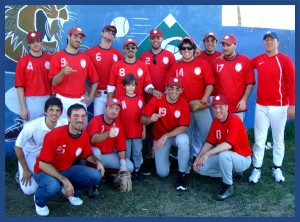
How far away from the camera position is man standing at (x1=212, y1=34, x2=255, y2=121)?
5.67m

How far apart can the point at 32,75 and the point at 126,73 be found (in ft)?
4.64

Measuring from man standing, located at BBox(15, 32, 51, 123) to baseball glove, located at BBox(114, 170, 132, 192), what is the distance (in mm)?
1637

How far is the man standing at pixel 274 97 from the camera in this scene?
5371 mm

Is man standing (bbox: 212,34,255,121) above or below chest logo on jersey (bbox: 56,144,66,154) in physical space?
above

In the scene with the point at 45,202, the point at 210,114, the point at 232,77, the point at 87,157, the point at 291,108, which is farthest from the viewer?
the point at 210,114

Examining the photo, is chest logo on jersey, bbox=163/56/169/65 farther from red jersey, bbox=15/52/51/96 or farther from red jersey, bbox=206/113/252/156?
red jersey, bbox=15/52/51/96

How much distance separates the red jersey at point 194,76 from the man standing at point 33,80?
1.98 metres

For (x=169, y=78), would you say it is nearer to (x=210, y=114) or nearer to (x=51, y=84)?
(x=210, y=114)

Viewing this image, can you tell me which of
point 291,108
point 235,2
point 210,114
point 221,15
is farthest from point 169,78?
point 221,15

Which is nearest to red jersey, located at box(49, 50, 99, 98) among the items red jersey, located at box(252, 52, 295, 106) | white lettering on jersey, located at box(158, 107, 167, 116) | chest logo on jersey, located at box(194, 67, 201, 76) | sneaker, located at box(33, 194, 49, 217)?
white lettering on jersey, located at box(158, 107, 167, 116)

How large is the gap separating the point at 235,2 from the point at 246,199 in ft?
8.99

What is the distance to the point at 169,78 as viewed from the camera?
19.5 feet

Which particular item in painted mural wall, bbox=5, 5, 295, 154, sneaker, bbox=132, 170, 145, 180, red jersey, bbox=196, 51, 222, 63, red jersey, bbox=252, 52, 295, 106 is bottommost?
sneaker, bbox=132, 170, 145, 180

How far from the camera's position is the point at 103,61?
610cm
